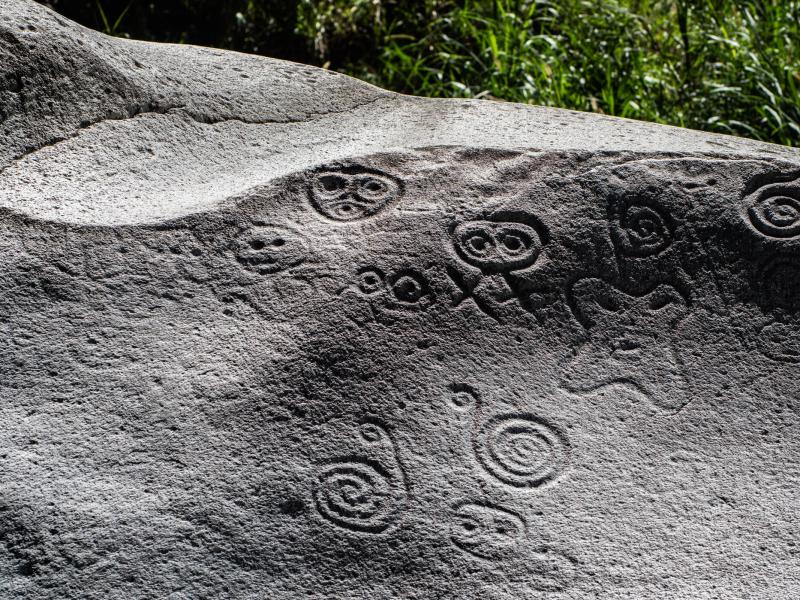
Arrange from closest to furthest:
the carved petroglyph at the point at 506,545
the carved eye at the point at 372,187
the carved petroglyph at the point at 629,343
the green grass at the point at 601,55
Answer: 1. the carved petroglyph at the point at 506,545
2. the carved petroglyph at the point at 629,343
3. the carved eye at the point at 372,187
4. the green grass at the point at 601,55

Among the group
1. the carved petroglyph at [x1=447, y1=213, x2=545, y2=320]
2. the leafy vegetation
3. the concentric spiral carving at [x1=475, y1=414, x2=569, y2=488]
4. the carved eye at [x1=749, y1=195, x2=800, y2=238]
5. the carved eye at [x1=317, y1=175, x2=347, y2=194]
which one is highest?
the leafy vegetation

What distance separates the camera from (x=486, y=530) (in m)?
1.41

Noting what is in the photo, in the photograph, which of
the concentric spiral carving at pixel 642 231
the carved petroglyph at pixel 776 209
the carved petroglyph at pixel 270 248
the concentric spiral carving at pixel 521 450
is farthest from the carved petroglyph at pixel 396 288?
the carved petroglyph at pixel 776 209

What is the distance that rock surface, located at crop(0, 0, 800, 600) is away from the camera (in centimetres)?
138

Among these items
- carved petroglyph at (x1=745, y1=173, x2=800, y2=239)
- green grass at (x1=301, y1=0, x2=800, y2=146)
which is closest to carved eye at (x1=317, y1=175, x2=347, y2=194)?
carved petroglyph at (x1=745, y1=173, x2=800, y2=239)

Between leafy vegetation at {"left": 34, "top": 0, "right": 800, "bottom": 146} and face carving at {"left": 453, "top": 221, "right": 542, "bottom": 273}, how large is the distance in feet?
4.76

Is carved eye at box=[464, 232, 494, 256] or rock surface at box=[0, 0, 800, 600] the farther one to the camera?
carved eye at box=[464, 232, 494, 256]

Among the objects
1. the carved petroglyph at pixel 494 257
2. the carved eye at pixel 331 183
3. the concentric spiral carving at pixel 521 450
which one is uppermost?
the carved eye at pixel 331 183

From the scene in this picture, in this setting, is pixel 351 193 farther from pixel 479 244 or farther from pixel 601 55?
pixel 601 55

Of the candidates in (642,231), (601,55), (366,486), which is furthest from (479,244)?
(601,55)

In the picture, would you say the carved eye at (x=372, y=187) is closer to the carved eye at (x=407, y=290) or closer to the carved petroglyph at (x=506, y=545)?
the carved eye at (x=407, y=290)

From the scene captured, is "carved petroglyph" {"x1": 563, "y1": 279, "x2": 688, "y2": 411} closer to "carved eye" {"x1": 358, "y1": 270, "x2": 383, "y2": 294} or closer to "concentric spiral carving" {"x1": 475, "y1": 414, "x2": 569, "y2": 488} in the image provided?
"concentric spiral carving" {"x1": 475, "y1": 414, "x2": 569, "y2": 488}

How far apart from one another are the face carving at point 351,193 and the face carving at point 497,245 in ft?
0.45

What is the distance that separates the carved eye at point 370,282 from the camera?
1572mm
